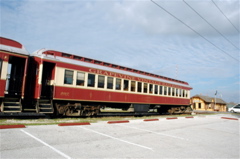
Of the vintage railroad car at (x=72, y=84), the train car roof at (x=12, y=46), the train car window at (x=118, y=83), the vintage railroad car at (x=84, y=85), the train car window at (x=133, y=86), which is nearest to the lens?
the train car roof at (x=12, y=46)

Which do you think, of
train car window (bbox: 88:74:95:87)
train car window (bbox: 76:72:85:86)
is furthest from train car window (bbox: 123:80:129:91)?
train car window (bbox: 76:72:85:86)

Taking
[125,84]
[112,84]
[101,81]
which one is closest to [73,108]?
[101,81]

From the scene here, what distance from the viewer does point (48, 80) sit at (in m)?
11.9

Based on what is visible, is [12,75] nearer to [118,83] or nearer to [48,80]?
[48,80]

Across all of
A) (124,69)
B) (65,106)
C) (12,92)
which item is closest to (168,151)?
(65,106)

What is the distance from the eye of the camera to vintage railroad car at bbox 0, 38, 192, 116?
10.9 meters

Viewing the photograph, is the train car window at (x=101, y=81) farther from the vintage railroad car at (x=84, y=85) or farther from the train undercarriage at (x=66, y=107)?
the train undercarriage at (x=66, y=107)

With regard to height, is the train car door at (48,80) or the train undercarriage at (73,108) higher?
the train car door at (48,80)

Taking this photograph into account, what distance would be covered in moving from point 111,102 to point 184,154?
9.41m

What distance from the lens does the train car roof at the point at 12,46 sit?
9.91 metres

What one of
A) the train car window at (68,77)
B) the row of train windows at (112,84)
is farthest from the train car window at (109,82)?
the train car window at (68,77)

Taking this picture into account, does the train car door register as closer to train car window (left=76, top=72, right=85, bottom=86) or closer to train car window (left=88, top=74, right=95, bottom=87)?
train car window (left=76, top=72, right=85, bottom=86)

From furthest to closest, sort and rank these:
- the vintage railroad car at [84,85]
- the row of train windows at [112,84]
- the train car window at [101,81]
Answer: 1. the train car window at [101,81]
2. the row of train windows at [112,84]
3. the vintage railroad car at [84,85]

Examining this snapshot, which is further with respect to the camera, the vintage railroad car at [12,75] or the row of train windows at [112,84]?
the row of train windows at [112,84]
